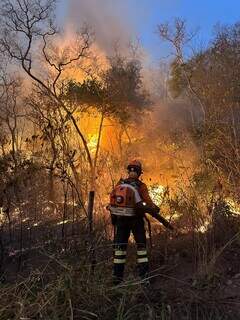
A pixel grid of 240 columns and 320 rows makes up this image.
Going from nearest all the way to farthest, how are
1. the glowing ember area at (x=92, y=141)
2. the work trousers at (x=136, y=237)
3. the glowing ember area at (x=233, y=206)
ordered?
1. the work trousers at (x=136, y=237)
2. the glowing ember area at (x=233, y=206)
3. the glowing ember area at (x=92, y=141)

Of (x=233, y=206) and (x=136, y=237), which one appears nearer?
(x=136, y=237)

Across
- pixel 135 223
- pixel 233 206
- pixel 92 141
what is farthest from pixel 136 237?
pixel 92 141

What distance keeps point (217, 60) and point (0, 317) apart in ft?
59.5

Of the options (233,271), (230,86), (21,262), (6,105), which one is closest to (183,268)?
(233,271)

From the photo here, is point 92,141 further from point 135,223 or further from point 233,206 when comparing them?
point 135,223

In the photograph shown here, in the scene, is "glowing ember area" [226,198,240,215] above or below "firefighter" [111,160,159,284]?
above

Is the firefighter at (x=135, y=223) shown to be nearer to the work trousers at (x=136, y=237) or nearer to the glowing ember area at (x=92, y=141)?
the work trousers at (x=136, y=237)

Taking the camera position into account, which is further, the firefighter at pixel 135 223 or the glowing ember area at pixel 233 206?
the glowing ember area at pixel 233 206

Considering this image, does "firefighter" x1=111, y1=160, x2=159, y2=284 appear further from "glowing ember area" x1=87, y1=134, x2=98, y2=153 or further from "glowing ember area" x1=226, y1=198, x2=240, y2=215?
"glowing ember area" x1=87, y1=134, x2=98, y2=153

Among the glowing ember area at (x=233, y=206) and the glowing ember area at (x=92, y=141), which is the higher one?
the glowing ember area at (x=92, y=141)

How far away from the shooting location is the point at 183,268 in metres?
9.63

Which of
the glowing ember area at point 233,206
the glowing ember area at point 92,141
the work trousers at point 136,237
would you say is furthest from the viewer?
the glowing ember area at point 92,141

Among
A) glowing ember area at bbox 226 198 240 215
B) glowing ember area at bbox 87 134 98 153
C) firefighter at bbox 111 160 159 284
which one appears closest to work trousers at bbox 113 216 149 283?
firefighter at bbox 111 160 159 284

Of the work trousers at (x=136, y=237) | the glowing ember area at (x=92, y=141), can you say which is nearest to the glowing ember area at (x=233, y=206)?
Result: the work trousers at (x=136, y=237)
